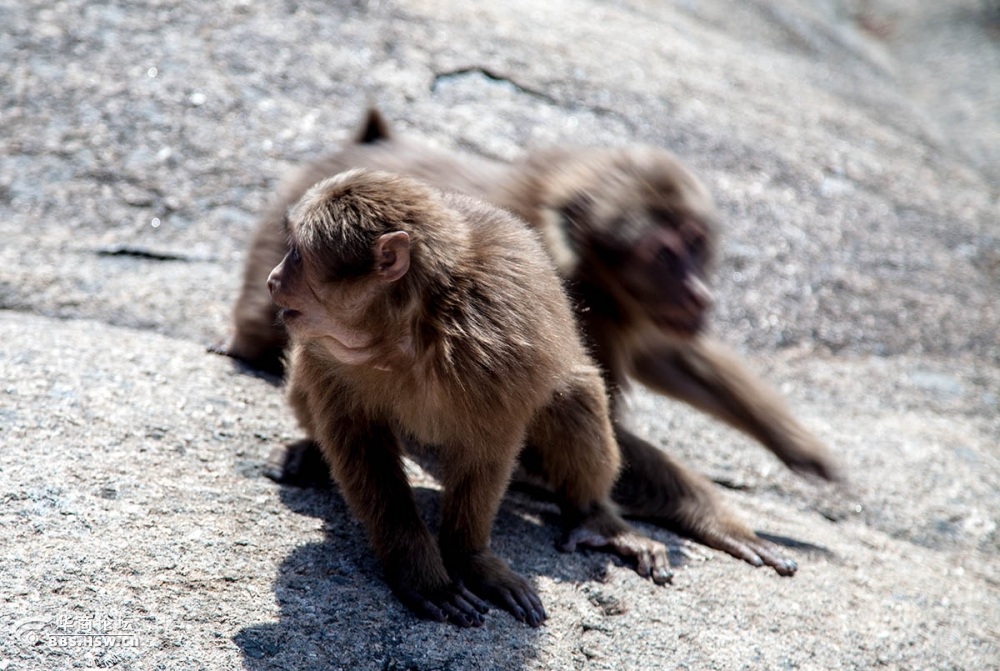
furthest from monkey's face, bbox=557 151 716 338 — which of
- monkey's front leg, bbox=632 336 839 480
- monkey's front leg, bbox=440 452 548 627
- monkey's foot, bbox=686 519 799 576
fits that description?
monkey's front leg, bbox=440 452 548 627

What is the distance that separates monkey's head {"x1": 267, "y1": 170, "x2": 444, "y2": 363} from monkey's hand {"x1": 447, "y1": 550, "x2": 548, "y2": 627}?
79 centimetres

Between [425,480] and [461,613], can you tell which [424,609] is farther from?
[425,480]

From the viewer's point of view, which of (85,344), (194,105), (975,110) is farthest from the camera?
(975,110)

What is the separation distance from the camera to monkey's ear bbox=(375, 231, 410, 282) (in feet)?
9.91

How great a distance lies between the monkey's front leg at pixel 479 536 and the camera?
3336 millimetres

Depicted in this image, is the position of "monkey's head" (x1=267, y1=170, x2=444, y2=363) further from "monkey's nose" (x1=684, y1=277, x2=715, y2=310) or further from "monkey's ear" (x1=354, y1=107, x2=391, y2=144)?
"monkey's ear" (x1=354, y1=107, x2=391, y2=144)

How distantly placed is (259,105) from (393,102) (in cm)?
83

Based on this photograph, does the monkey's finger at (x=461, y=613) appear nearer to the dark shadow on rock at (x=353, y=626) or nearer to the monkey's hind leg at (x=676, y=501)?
the dark shadow on rock at (x=353, y=626)

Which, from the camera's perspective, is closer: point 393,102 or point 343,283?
point 343,283

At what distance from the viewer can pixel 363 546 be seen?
3490mm

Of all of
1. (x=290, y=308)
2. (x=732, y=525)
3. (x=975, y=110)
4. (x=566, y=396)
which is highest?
(x=975, y=110)

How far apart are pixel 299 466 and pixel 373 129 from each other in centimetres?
176

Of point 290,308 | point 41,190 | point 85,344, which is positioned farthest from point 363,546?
point 41,190

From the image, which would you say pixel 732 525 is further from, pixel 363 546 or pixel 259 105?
pixel 259 105
